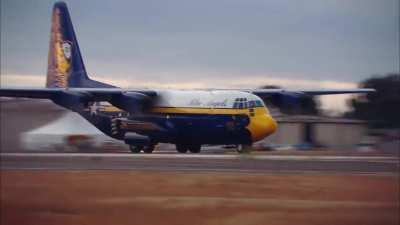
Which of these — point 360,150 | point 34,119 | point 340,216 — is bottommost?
point 360,150

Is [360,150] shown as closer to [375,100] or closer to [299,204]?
[375,100]

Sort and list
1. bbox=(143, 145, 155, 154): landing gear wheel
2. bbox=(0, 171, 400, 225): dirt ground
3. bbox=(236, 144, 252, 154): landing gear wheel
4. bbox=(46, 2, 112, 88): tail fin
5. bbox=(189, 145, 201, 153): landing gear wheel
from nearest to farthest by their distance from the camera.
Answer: bbox=(0, 171, 400, 225): dirt ground, bbox=(236, 144, 252, 154): landing gear wheel, bbox=(143, 145, 155, 154): landing gear wheel, bbox=(46, 2, 112, 88): tail fin, bbox=(189, 145, 201, 153): landing gear wheel

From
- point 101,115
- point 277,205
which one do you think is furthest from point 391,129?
point 277,205

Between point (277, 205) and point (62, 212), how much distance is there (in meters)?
4.25

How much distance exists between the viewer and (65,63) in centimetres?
3238

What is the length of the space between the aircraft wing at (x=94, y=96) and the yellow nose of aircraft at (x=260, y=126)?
4.81m

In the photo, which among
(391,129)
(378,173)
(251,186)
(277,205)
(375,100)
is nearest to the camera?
(277,205)

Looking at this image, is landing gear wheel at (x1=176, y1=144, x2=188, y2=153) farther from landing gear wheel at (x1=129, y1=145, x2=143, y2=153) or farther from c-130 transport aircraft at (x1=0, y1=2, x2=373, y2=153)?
landing gear wheel at (x1=129, y1=145, x2=143, y2=153)

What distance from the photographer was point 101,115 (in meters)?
30.6

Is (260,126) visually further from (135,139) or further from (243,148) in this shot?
(135,139)

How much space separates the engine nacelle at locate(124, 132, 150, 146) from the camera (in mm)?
29758

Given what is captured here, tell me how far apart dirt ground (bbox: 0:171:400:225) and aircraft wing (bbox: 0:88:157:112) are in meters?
11.2

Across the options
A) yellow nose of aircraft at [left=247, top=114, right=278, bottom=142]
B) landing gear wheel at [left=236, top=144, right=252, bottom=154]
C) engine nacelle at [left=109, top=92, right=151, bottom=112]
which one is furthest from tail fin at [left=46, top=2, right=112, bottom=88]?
yellow nose of aircraft at [left=247, top=114, right=278, bottom=142]

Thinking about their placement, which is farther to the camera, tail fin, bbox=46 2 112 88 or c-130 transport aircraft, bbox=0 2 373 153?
tail fin, bbox=46 2 112 88
